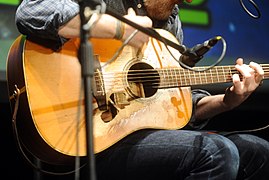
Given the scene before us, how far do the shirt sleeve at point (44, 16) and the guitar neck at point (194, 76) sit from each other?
0.37m

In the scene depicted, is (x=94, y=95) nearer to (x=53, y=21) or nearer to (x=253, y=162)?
(x=53, y=21)

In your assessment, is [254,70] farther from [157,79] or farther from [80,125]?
[80,125]

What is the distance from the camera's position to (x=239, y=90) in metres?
1.74

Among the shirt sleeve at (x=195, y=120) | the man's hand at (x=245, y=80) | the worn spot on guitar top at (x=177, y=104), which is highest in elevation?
the man's hand at (x=245, y=80)

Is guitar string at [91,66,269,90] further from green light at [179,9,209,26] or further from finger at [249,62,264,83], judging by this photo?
green light at [179,9,209,26]

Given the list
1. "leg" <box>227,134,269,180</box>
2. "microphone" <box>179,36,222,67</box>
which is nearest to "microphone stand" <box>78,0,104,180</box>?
"microphone" <box>179,36,222,67</box>

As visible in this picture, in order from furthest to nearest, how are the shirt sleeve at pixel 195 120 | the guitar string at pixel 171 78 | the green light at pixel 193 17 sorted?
the green light at pixel 193 17 < the shirt sleeve at pixel 195 120 < the guitar string at pixel 171 78

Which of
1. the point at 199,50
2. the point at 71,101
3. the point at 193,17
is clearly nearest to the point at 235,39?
the point at 193,17

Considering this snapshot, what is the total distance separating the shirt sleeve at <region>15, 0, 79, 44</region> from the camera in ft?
4.78

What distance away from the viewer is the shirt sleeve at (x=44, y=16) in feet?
4.78

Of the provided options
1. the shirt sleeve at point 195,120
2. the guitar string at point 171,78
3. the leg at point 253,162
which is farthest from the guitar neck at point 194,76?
the leg at point 253,162

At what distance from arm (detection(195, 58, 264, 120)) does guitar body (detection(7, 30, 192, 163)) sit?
23 centimetres

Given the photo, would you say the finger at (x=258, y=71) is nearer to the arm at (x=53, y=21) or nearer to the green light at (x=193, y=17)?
the arm at (x=53, y=21)

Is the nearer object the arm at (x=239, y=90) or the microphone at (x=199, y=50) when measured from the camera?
the microphone at (x=199, y=50)
